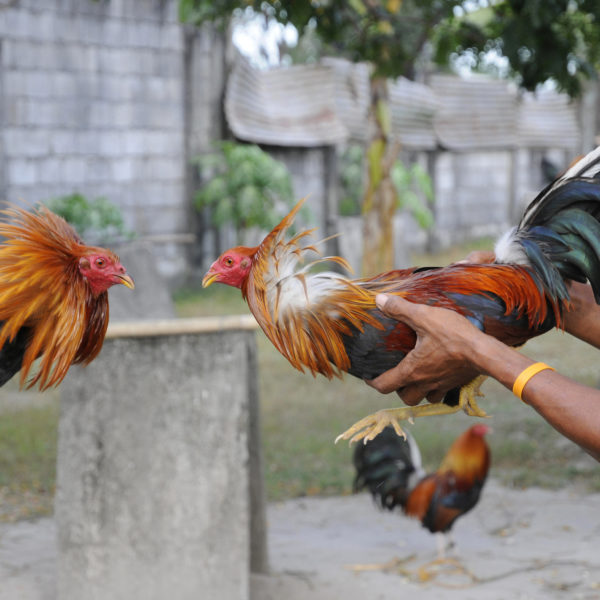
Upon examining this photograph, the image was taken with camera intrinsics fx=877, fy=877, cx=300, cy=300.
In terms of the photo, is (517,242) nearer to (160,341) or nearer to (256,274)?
(256,274)

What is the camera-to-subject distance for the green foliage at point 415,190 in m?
15.5

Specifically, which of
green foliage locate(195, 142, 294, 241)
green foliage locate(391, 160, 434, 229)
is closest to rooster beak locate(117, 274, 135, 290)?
green foliage locate(195, 142, 294, 241)

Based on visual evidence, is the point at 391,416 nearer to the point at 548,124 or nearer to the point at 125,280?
the point at 125,280

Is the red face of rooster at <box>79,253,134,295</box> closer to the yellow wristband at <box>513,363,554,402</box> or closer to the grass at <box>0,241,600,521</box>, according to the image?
the yellow wristband at <box>513,363,554,402</box>

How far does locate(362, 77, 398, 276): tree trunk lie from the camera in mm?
8594

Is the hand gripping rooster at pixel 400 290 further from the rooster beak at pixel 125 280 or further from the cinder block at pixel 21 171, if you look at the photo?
the cinder block at pixel 21 171

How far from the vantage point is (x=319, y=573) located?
5.16 meters

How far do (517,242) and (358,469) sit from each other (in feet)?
12.4

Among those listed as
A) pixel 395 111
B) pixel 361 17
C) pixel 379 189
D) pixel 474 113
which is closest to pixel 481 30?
pixel 361 17

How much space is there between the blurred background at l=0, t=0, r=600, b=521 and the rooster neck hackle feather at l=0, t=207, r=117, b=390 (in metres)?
2.92

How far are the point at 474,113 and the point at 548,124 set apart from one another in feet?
8.64

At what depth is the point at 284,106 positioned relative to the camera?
14.4 metres

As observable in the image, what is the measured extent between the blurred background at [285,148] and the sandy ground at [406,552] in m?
0.30

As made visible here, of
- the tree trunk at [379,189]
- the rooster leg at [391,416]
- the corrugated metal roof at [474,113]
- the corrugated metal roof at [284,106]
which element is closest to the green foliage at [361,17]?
the tree trunk at [379,189]
